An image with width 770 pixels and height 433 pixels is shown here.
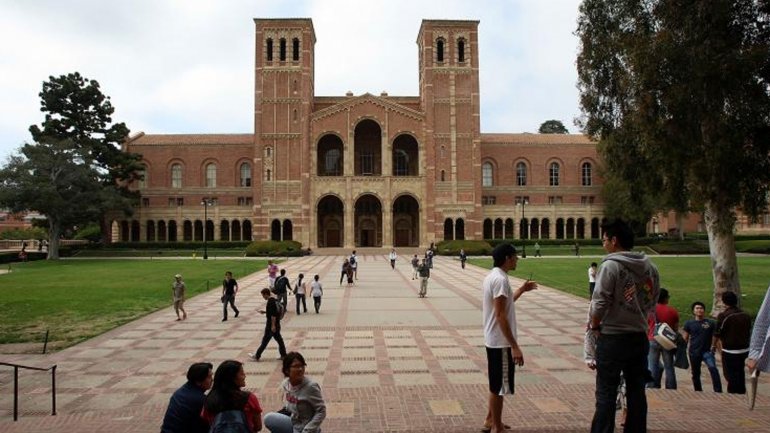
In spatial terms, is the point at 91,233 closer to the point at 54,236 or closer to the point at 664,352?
the point at 54,236

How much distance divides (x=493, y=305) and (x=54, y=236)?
54019mm

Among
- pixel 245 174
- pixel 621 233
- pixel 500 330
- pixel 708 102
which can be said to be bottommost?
pixel 500 330

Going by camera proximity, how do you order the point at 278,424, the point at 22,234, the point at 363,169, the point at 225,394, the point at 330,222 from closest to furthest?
1. the point at 225,394
2. the point at 278,424
3. the point at 330,222
4. the point at 363,169
5. the point at 22,234

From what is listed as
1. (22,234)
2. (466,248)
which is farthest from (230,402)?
(22,234)

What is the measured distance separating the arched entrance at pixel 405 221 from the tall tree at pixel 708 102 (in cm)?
4996

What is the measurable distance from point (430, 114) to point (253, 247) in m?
23.3

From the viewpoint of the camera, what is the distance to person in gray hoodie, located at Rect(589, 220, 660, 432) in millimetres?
5148

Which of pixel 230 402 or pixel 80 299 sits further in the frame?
pixel 80 299

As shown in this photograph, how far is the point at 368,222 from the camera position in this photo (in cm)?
6712

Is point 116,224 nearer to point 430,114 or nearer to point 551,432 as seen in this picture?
point 430,114

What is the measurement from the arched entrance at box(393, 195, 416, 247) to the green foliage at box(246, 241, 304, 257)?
14.1 meters

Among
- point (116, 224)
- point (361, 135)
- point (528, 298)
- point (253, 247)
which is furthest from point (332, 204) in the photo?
point (528, 298)

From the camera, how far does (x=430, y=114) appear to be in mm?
63438

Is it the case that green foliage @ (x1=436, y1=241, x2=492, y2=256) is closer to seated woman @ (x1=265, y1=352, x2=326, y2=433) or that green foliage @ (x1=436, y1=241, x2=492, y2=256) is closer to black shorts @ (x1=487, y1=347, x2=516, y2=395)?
black shorts @ (x1=487, y1=347, x2=516, y2=395)
